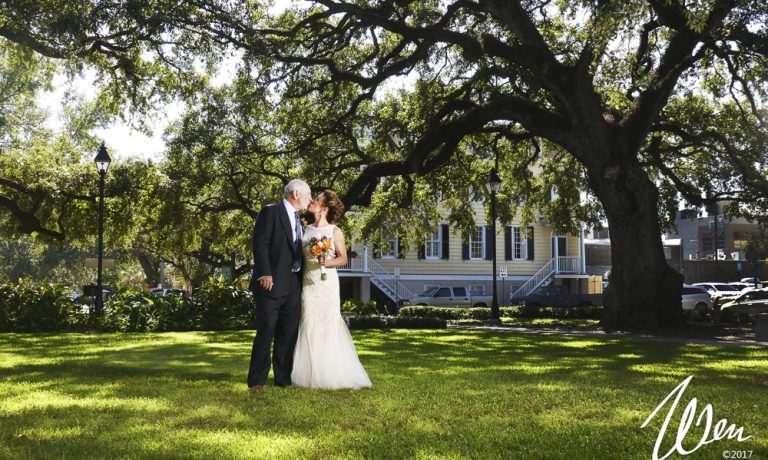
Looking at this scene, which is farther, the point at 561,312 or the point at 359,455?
the point at 561,312

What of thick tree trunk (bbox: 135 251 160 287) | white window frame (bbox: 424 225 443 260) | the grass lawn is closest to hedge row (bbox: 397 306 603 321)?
white window frame (bbox: 424 225 443 260)

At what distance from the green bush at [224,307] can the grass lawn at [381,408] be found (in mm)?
9505

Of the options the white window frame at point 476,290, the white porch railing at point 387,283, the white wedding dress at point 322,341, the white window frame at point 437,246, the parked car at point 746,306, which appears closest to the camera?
the white wedding dress at point 322,341

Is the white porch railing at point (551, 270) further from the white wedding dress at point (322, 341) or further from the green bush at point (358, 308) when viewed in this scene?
the white wedding dress at point (322, 341)

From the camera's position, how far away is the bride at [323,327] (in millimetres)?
7262

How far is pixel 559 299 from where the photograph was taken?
37031 millimetres

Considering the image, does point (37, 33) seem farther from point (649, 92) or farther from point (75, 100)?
point (75, 100)

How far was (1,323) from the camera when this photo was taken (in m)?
19.3

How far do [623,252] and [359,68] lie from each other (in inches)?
373

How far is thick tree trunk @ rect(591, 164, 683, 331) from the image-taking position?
61.8 ft

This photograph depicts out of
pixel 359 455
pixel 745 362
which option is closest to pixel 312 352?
pixel 359 455

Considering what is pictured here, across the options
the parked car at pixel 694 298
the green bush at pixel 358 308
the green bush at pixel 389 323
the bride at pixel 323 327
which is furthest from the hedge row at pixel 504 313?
the bride at pixel 323 327

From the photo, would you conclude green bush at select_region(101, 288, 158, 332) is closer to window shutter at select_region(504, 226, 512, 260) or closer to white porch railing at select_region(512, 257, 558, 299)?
white porch railing at select_region(512, 257, 558, 299)
